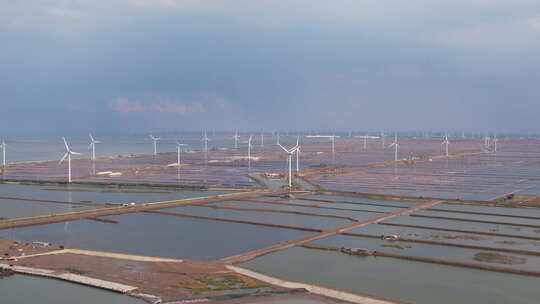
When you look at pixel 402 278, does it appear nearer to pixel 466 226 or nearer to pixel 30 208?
pixel 466 226

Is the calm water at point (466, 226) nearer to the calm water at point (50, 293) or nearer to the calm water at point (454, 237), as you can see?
the calm water at point (454, 237)

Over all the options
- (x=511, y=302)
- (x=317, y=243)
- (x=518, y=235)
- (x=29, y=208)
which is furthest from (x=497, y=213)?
(x=29, y=208)

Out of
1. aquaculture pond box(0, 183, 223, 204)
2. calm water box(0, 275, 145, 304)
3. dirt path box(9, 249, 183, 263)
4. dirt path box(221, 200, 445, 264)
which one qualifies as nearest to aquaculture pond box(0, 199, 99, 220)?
aquaculture pond box(0, 183, 223, 204)

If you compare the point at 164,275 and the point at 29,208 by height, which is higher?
the point at 29,208

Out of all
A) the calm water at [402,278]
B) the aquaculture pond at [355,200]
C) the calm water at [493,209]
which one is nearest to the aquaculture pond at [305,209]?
the aquaculture pond at [355,200]

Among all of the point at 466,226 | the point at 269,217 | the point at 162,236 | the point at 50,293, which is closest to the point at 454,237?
the point at 466,226

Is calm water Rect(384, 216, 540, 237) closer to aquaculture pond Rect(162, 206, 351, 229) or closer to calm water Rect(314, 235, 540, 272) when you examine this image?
aquaculture pond Rect(162, 206, 351, 229)
